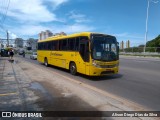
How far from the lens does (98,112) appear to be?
674 centimetres

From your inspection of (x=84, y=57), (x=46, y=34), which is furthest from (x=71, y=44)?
(x=46, y=34)

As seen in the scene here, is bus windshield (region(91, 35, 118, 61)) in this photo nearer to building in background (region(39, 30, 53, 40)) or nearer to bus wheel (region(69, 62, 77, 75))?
bus wheel (region(69, 62, 77, 75))

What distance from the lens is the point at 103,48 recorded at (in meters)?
13.5

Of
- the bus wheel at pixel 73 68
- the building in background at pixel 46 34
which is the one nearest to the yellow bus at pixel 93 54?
the bus wheel at pixel 73 68

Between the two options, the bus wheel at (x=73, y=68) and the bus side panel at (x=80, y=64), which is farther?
the bus wheel at (x=73, y=68)

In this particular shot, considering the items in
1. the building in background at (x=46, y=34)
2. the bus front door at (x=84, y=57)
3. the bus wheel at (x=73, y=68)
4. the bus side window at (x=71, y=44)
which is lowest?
the bus wheel at (x=73, y=68)

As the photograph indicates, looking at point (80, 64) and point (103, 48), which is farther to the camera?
point (80, 64)

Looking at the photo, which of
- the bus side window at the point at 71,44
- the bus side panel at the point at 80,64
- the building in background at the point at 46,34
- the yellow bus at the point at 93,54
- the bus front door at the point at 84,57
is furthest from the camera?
the building in background at the point at 46,34

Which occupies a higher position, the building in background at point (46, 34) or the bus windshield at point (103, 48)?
the building in background at point (46, 34)

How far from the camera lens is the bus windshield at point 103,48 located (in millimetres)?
13203

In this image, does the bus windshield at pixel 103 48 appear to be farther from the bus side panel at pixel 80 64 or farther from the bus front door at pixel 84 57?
the bus side panel at pixel 80 64

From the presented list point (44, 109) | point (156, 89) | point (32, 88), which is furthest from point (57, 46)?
point (44, 109)

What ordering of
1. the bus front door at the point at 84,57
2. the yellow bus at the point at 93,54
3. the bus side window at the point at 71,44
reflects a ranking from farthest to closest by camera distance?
1. the bus side window at the point at 71,44
2. the bus front door at the point at 84,57
3. the yellow bus at the point at 93,54

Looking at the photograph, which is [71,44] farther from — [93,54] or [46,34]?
[46,34]
